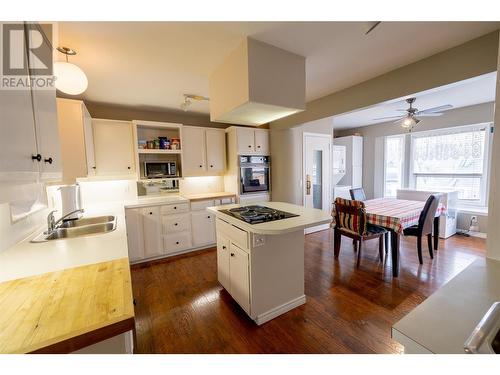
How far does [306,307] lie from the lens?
200 centimetres

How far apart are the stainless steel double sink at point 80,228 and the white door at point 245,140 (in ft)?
7.12

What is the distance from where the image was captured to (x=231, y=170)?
12.6 feet

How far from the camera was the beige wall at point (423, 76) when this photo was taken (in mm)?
1605

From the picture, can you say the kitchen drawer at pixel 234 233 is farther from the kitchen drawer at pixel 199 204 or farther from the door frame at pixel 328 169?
the door frame at pixel 328 169

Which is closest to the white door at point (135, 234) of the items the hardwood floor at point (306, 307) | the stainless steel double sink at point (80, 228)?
the hardwood floor at point (306, 307)

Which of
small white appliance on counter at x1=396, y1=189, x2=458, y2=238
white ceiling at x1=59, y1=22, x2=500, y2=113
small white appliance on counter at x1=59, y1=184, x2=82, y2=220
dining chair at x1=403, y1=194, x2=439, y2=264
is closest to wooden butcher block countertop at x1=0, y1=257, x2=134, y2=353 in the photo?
small white appliance on counter at x1=59, y1=184, x2=82, y2=220

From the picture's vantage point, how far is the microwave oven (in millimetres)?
3327

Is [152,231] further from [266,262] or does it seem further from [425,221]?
[425,221]

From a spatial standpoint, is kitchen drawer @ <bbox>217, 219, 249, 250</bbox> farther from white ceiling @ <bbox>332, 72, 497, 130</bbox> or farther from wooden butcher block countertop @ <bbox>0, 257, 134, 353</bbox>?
white ceiling @ <bbox>332, 72, 497, 130</bbox>
